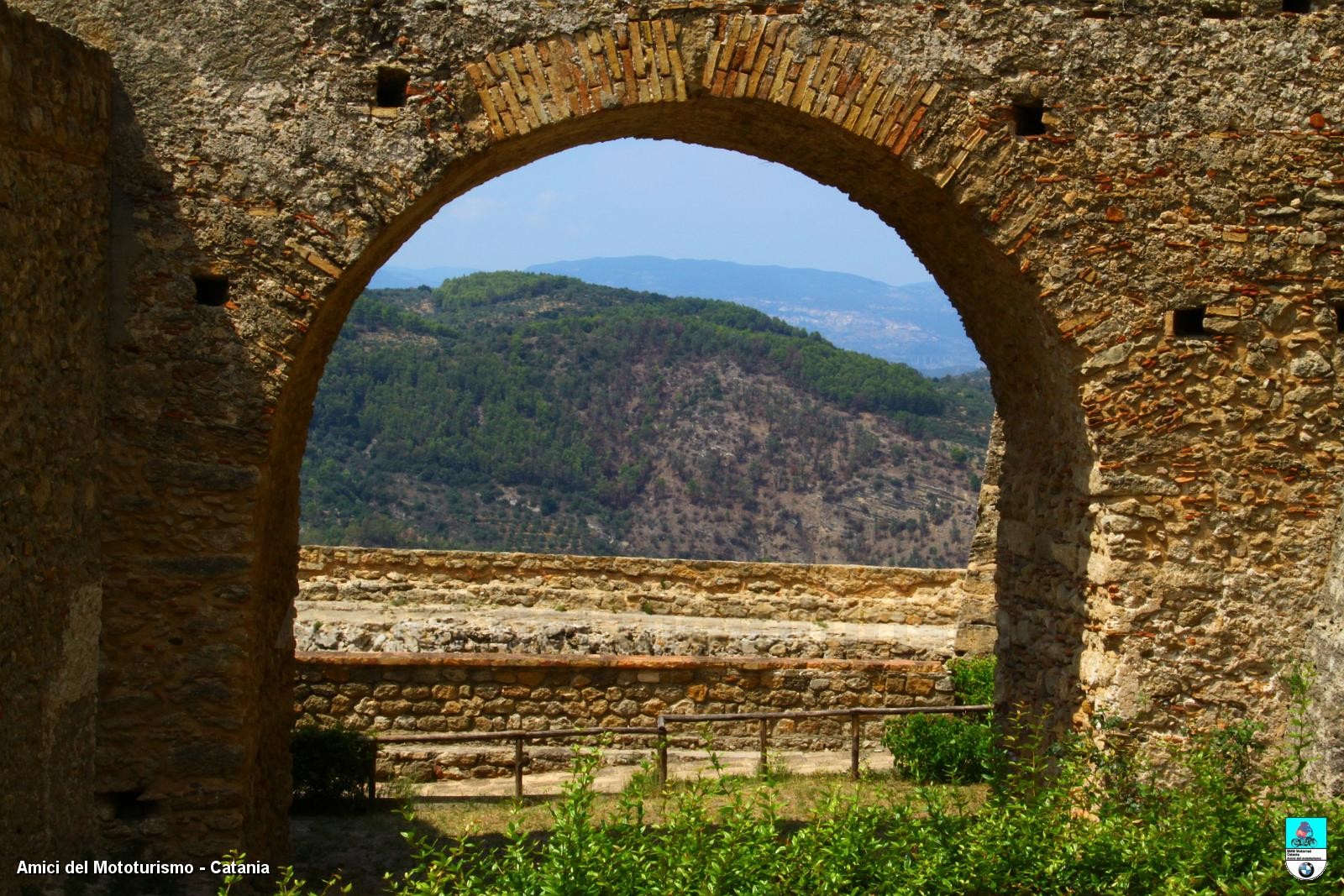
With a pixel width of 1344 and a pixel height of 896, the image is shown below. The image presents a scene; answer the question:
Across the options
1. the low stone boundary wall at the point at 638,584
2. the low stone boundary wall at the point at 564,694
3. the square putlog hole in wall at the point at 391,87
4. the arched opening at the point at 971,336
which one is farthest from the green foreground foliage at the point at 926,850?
the low stone boundary wall at the point at 638,584

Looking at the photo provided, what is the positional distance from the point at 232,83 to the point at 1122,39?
4093mm

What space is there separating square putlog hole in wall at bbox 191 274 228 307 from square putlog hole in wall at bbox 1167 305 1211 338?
4.35 meters

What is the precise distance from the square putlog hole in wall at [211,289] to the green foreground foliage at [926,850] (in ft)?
8.38

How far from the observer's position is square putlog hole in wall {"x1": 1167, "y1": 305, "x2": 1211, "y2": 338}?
6305mm

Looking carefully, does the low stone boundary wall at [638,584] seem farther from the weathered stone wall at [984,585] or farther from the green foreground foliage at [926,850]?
the green foreground foliage at [926,850]

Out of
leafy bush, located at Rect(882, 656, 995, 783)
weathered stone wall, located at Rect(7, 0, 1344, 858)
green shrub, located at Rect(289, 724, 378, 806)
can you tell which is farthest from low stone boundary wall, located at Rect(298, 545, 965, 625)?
weathered stone wall, located at Rect(7, 0, 1344, 858)

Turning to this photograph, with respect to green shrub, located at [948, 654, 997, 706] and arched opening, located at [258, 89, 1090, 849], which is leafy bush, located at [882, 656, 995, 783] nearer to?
green shrub, located at [948, 654, 997, 706]

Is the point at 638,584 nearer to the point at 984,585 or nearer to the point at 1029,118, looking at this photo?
the point at 984,585

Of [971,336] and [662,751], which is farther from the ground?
[971,336]

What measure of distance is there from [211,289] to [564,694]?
5.85 m

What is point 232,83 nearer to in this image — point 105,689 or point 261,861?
point 105,689

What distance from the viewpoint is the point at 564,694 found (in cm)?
1116

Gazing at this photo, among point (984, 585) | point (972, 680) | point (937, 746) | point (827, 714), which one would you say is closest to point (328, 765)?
point (827, 714)

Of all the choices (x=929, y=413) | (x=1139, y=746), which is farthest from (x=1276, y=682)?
(x=929, y=413)
